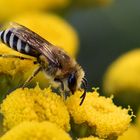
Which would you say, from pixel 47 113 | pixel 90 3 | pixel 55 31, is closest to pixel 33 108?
pixel 47 113

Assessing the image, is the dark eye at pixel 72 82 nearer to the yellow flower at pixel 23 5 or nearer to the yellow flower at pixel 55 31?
the yellow flower at pixel 55 31

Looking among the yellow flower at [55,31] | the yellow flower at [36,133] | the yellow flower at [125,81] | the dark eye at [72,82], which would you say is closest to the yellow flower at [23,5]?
the yellow flower at [55,31]

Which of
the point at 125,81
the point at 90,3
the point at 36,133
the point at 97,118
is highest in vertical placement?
the point at 90,3

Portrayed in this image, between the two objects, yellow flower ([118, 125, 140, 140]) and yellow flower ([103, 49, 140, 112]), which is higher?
yellow flower ([103, 49, 140, 112])

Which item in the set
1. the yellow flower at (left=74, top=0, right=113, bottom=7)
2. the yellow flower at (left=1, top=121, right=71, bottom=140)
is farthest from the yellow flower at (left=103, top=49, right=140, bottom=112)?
the yellow flower at (left=1, top=121, right=71, bottom=140)

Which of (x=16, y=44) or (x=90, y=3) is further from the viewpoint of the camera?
(x=90, y=3)

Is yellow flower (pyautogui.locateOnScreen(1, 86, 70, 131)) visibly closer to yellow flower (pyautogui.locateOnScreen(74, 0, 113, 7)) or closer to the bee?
the bee

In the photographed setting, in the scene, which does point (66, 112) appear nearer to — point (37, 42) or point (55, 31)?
point (37, 42)
